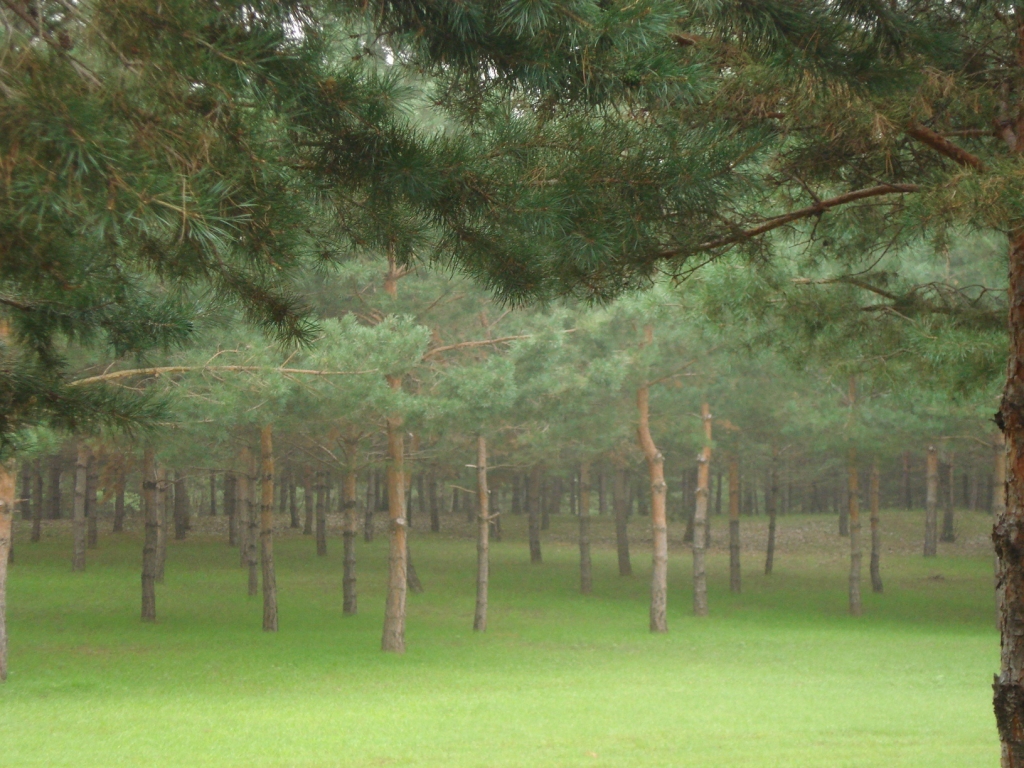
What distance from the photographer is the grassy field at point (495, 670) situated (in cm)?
963

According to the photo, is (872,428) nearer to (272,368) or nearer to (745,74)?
(272,368)

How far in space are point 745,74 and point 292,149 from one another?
6.69ft

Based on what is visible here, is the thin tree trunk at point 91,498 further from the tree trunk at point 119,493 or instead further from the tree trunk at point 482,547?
the tree trunk at point 482,547

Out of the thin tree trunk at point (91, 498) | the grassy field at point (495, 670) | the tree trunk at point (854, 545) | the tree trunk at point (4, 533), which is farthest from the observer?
the thin tree trunk at point (91, 498)

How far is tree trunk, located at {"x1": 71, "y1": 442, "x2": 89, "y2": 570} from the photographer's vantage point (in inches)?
862

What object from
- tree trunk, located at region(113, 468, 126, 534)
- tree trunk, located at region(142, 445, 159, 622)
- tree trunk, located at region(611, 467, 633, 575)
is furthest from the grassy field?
tree trunk, located at region(113, 468, 126, 534)

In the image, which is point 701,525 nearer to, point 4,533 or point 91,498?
point 4,533

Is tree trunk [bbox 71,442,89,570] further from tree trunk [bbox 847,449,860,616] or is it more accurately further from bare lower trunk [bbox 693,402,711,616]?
tree trunk [bbox 847,449,860,616]

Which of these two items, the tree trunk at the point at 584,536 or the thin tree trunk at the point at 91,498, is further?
the tree trunk at the point at 584,536

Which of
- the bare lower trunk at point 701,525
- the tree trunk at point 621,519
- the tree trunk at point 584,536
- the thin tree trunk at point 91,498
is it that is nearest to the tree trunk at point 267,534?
the thin tree trunk at point 91,498

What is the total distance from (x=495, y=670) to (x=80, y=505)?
479 inches

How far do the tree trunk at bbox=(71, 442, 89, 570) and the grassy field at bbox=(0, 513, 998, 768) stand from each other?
0.79 meters

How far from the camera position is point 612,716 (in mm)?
11570

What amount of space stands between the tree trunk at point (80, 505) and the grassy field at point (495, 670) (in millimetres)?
794
